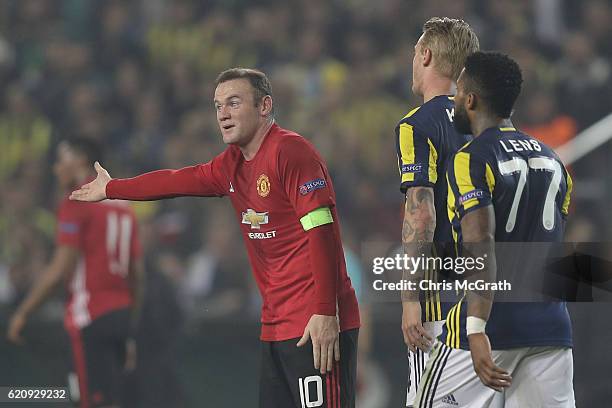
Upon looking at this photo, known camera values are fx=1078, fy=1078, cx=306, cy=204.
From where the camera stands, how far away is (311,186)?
389 cm

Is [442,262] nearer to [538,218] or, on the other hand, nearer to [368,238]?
[538,218]

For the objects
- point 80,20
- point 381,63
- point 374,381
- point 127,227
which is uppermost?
point 80,20

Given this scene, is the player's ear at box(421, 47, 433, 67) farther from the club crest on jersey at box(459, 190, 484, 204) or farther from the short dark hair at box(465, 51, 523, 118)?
the club crest on jersey at box(459, 190, 484, 204)

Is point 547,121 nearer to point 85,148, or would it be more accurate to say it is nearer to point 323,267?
point 85,148

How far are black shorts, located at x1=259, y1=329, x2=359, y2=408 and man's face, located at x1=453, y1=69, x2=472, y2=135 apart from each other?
2.93 feet

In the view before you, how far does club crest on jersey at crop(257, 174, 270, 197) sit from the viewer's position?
403 centimetres

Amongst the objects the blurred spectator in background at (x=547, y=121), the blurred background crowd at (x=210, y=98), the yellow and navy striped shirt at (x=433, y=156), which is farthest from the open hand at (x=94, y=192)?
the blurred spectator in background at (x=547, y=121)

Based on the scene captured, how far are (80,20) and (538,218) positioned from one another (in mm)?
7482

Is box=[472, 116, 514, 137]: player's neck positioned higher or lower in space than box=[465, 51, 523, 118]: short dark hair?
lower

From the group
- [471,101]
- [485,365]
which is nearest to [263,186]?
[471,101]

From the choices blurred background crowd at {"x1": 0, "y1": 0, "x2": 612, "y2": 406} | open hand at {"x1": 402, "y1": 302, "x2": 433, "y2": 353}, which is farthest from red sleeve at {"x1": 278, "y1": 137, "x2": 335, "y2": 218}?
blurred background crowd at {"x1": 0, "y1": 0, "x2": 612, "y2": 406}

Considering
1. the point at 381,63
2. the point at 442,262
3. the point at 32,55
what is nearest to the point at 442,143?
the point at 442,262

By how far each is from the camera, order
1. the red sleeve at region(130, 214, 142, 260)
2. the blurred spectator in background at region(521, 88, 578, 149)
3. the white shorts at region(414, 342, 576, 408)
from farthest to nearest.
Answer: the blurred spectator in background at region(521, 88, 578, 149) < the red sleeve at region(130, 214, 142, 260) < the white shorts at region(414, 342, 576, 408)

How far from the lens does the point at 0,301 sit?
7.73 meters
